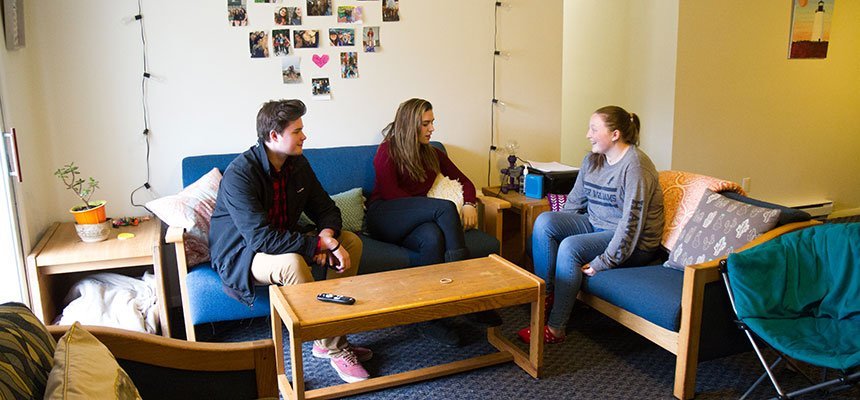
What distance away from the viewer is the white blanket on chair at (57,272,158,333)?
8.96ft

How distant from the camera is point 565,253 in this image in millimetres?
2877

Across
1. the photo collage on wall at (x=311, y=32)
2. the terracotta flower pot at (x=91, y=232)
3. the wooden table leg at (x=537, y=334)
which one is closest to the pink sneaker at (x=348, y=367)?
the wooden table leg at (x=537, y=334)

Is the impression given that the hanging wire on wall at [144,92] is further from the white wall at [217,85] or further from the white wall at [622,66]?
the white wall at [622,66]

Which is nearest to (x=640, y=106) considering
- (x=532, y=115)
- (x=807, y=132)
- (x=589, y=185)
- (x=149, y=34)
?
(x=532, y=115)

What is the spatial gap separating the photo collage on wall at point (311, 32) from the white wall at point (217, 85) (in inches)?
0.9

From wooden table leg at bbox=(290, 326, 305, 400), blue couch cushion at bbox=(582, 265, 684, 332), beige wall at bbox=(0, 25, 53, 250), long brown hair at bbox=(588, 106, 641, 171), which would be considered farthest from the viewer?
long brown hair at bbox=(588, 106, 641, 171)

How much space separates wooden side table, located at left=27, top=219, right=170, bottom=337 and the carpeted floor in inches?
20.2

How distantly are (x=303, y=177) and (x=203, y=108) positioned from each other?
84cm

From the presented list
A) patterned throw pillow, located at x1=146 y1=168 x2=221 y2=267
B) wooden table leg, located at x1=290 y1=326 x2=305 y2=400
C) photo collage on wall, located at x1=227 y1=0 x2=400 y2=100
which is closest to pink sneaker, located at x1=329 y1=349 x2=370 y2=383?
wooden table leg, located at x1=290 y1=326 x2=305 y2=400

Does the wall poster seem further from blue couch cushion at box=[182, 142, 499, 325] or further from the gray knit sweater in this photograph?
blue couch cushion at box=[182, 142, 499, 325]

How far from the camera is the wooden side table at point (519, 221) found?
11.3 feet

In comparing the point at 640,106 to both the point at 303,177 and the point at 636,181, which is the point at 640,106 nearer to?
the point at 636,181

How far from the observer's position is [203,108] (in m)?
3.35

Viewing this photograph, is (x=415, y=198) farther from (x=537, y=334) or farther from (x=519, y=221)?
(x=537, y=334)
